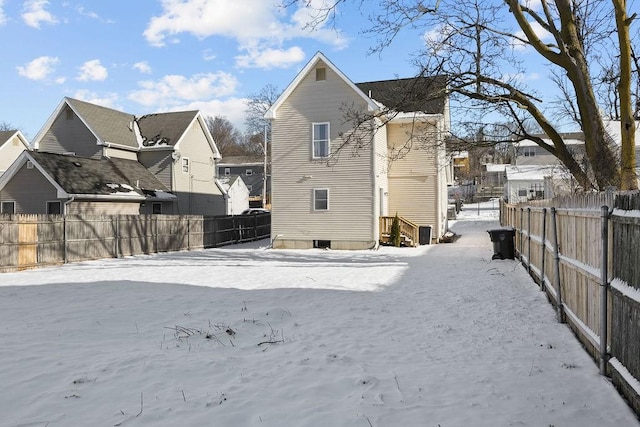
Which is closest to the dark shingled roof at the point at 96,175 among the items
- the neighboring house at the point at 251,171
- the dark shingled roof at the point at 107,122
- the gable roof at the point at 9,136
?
the dark shingled roof at the point at 107,122

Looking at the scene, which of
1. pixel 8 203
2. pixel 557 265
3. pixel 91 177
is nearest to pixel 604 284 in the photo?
pixel 557 265

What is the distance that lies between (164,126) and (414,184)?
16707mm

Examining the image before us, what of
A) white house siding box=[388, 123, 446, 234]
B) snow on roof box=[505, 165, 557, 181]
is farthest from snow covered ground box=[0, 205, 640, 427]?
snow on roof box=[505, 165, 557, 181]

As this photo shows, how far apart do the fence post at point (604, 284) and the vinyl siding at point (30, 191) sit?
22.8 m

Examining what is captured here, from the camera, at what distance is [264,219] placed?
99.3ft

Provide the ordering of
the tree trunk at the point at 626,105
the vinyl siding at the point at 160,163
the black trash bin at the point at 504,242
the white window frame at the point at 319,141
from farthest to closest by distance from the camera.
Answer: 1. the vinyl siding at the point at 160,163
2. the white window frame at the point at 319,141
3. the black trash bin at the point at 504,242
4. the tree trunk at the point at 626,105

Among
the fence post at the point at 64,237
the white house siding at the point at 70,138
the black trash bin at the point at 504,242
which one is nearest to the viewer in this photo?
the black trash bin at the point at 504,242

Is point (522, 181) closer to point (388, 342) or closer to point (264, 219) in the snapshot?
point (264, 219)

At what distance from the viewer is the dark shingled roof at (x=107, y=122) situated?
27.8 m

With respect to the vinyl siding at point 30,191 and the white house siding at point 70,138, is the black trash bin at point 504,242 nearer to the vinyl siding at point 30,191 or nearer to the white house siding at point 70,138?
the vinyl siding at point 30,191

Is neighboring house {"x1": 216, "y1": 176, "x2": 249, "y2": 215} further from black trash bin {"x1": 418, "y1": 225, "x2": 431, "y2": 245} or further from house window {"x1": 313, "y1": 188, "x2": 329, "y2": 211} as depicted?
black trash bin {"x1": 418, "y1": 225, "x2": 431, "y2": 245}

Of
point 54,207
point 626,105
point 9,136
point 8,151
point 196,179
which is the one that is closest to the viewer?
point 626,105

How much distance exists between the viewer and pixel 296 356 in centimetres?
589

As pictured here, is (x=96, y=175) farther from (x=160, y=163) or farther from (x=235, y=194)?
(x=235, y=194)
